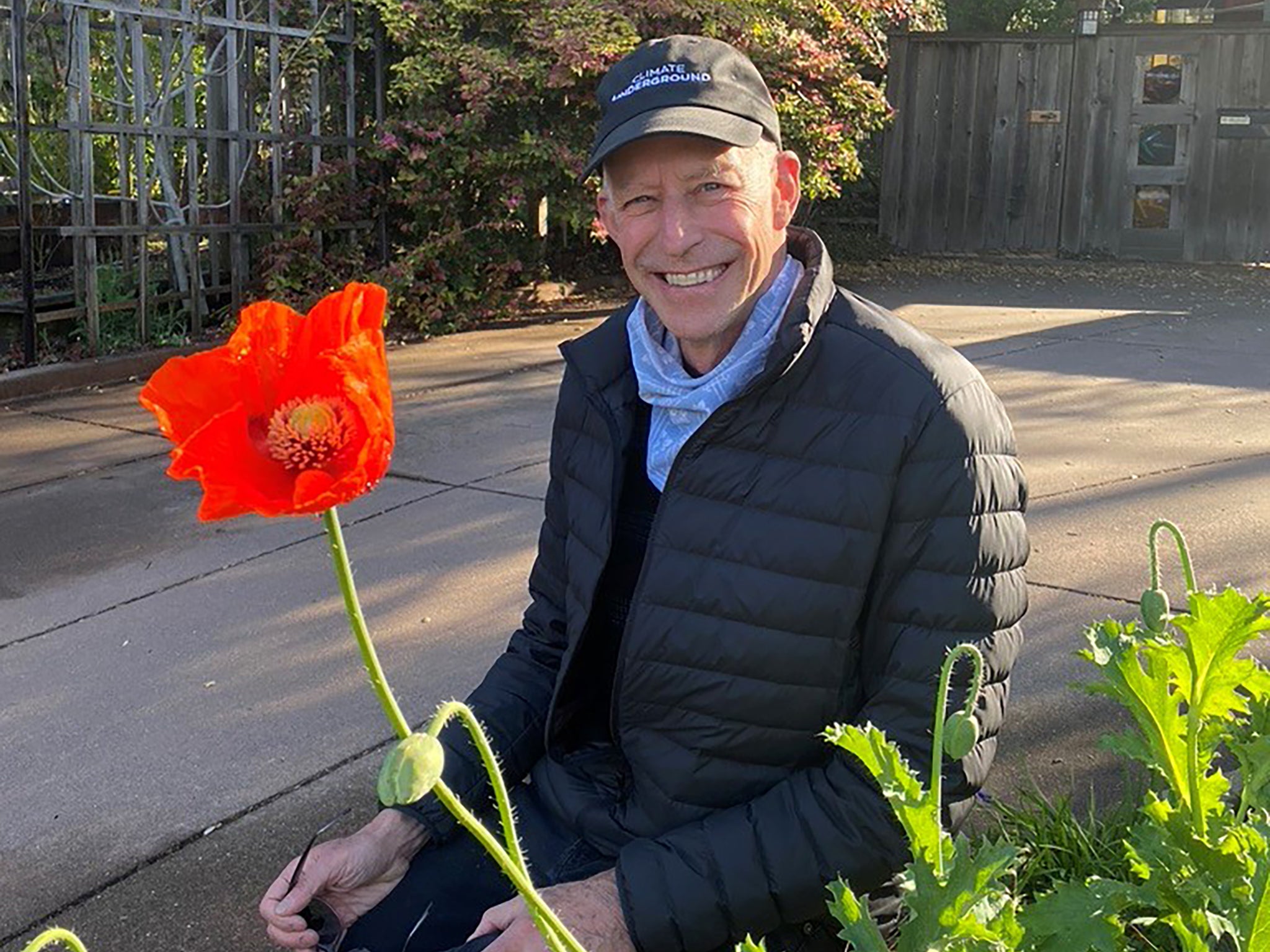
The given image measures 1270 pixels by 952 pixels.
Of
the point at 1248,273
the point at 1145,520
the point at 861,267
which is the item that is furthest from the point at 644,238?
the point at 1248,273

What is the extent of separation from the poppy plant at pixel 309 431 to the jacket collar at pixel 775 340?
1079 millimetres

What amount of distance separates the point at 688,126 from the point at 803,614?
0.70 m

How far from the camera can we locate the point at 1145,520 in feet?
17.1

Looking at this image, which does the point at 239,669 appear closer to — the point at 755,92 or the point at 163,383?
the point at 755,92

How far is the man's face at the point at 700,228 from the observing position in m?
2.20

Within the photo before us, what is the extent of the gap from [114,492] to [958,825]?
4.58m

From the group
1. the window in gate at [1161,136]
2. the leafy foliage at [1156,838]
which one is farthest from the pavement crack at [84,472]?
the window in gate at [1161,136]

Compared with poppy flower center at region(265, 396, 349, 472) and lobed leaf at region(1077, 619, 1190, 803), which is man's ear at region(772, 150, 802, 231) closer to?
lobed leaf at region(1077, 619, 1190, 803)

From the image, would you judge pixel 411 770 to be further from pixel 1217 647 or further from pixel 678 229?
pixel 678 229

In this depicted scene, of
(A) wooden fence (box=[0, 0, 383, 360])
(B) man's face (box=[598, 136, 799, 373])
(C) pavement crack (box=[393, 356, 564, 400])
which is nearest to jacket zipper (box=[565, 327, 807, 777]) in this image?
(B) man's face (box=[598, 136, 799, 373])

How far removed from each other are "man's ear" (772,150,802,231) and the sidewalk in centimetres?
145

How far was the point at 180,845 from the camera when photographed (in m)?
3.22

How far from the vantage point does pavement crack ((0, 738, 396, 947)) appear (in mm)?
2922

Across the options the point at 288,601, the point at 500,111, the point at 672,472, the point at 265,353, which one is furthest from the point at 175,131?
the point at 265,353
